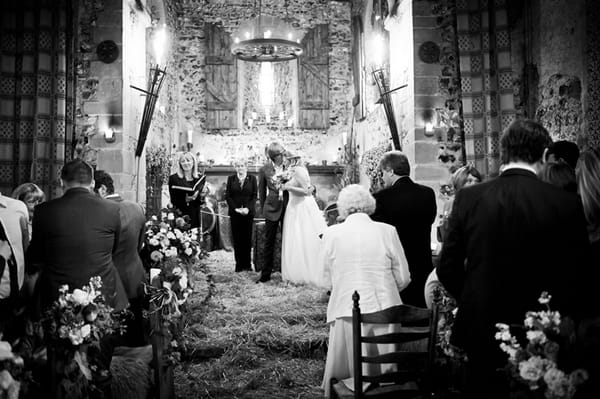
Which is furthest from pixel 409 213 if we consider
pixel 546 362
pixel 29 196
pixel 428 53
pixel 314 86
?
pixel 314 86

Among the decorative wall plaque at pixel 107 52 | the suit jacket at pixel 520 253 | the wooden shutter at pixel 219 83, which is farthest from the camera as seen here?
the wooden shutter at pixel 219 83

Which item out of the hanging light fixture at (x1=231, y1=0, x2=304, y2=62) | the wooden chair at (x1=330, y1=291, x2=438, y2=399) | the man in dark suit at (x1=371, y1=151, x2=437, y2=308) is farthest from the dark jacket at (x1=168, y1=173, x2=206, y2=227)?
the wooden chair at (x1=330, y1=291, x2=438, y2=399)

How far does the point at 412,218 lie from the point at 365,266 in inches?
38.6

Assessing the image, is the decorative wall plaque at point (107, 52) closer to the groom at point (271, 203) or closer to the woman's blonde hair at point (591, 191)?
the groom at point (271, 203)

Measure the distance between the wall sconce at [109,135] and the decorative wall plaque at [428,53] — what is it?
14.4ft

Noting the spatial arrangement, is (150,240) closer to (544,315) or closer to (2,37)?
(544,315)

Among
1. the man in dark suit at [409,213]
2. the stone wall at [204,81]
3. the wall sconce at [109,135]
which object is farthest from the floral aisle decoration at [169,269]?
the stone wall at [204,81]

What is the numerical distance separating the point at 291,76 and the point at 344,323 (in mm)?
11793

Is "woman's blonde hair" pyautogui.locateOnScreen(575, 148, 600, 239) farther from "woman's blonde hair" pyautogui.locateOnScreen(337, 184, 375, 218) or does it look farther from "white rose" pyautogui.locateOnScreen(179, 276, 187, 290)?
"white rose" pyautogui.locateOnScreen(179, 276, 187, 290)

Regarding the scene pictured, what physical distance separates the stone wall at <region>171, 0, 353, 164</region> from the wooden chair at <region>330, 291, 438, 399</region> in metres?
11.4

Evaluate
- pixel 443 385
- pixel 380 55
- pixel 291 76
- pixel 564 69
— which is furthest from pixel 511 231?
pixel 291 76

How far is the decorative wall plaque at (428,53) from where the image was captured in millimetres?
8352

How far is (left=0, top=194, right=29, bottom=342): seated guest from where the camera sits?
2271 millimetres

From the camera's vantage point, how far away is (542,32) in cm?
730
